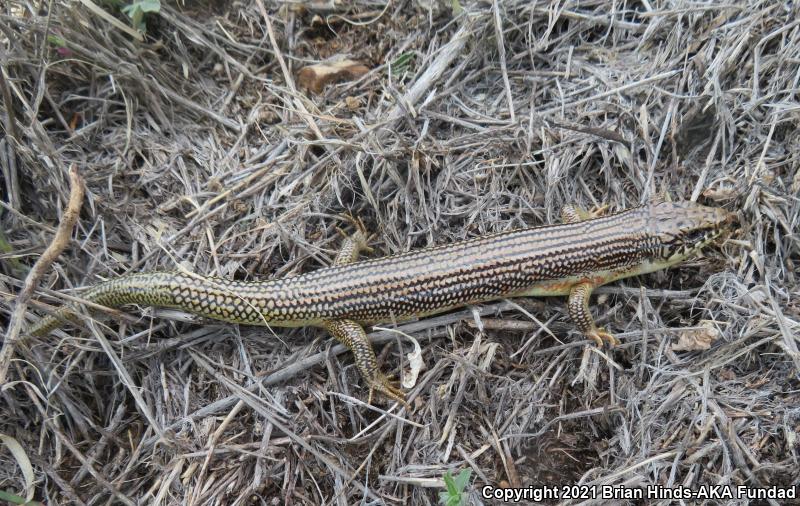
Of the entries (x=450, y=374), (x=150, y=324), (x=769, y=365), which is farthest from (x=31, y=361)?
(x=769, y=365)

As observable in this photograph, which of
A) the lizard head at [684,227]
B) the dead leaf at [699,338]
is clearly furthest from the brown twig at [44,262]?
the dead leaf at [699,338]

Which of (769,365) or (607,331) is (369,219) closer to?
(607,331)

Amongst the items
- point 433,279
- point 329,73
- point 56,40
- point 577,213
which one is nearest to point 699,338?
point 577,213

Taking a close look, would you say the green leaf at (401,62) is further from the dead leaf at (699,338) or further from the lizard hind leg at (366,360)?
the dead leaf at (699,338)

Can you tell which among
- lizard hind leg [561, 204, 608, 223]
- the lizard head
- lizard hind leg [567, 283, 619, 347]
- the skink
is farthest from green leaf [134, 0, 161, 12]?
the lizard head

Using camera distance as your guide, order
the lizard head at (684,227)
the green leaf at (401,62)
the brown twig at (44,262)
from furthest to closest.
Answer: the green leaf at (401,62)
the lizard head at (684,227)
the brown twig at (44,262)

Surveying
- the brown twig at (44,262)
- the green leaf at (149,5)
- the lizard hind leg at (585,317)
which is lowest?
the lizard hind leg at (585,317)

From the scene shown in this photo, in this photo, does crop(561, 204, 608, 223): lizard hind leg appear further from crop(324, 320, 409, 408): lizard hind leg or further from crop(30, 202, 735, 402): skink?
crop(324, 320, 409, 408): lizard hind leg
